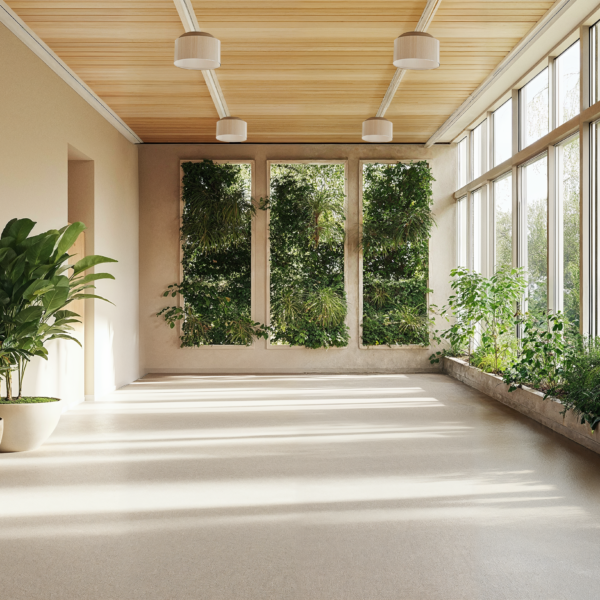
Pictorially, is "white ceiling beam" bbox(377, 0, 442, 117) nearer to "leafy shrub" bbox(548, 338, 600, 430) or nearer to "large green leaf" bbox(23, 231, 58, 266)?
"leafy shrub" bbox(548, 338, 600, 430)

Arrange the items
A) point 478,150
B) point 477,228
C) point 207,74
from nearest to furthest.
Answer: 1. point 207,74
2. point 478,150
3. point 477,228

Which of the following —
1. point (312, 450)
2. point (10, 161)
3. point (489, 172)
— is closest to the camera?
point (312, 450)

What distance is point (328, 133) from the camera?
9164 mm

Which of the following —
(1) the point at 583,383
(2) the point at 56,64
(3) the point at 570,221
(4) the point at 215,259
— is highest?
(2) the point at 56,64

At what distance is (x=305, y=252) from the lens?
32.1 feet

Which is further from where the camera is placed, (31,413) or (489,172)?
(489,172)

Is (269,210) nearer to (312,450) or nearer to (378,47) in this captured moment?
(378,47)

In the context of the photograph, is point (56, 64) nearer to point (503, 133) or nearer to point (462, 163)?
point (503, 133)

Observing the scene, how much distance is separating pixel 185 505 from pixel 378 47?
434 centimetres

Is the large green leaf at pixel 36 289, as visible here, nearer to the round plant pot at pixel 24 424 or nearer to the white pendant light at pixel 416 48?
the round plant pot at pixel 24 424

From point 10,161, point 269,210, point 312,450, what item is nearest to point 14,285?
point 10,161

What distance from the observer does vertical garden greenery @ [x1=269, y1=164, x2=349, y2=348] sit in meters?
9.72

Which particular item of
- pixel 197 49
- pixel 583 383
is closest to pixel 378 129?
pixel 197 49

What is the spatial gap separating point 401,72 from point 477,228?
3.34m
